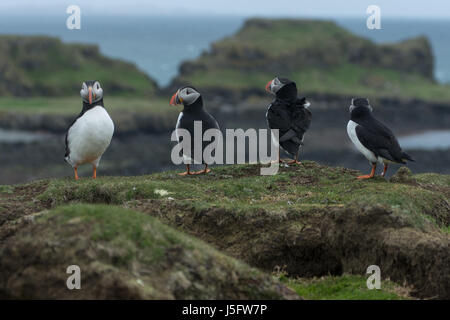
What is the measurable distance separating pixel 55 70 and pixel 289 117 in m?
87.3

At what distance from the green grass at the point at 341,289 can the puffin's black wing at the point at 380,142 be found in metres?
4.43

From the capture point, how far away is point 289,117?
1725cm

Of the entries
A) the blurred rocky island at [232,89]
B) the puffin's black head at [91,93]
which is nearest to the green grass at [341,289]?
the puffin's black head at [91,93]

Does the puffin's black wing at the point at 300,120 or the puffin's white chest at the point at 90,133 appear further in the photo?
the puffin's black wing at the point at 300,120

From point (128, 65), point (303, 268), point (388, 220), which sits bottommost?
point (303, 268)

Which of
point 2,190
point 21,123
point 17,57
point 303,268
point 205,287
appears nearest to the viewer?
point 205,287

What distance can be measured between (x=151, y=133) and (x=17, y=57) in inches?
1330

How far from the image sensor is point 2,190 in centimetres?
1596

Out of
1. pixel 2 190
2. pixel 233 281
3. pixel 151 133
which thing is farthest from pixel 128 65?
pixel 233 281

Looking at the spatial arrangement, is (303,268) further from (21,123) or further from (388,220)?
(21,123)

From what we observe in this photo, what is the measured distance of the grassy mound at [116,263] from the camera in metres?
8.70

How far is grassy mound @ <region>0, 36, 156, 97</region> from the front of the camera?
94.9 metres

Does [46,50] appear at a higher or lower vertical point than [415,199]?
higher

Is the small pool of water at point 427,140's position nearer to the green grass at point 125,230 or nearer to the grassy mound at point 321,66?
the grassy mound at point 321,66
